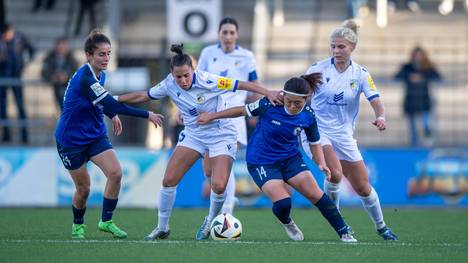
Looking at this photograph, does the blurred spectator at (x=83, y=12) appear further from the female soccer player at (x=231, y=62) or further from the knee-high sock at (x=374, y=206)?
the knee-high sock at (x=374, y=206)

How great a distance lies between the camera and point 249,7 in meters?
26.2

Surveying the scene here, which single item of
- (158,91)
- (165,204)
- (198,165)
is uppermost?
(158,91)

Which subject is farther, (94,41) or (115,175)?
(115,175)

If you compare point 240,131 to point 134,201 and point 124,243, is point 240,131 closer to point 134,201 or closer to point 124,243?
point 124,243

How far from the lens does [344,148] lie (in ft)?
38.9

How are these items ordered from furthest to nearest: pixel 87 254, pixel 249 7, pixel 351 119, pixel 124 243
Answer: pixel 249 7 < pixel 351 119 < pixel 124 243 < pixel 87 254

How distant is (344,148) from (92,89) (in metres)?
2.84

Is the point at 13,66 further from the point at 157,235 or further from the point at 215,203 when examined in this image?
the point at 157,235

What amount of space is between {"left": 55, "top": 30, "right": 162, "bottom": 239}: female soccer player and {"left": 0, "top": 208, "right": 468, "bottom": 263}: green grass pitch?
0.47 m

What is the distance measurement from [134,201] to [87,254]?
806 cm

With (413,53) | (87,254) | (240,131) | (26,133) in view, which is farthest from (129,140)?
(87,254)

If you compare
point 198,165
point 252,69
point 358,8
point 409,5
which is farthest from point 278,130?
point 409,5

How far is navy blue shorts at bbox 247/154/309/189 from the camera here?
1102 cm

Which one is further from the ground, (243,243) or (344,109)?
(344,109)
